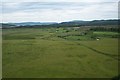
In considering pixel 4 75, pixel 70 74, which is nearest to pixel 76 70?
pixel 70 74

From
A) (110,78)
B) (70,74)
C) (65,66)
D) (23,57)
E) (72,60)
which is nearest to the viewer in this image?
(110,78)

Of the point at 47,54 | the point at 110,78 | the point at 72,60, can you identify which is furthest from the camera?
the point at 47,54

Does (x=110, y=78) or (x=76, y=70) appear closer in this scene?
(x=110, y=78)

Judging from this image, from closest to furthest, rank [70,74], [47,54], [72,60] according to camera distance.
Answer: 1. [70,74]
2. [72,60]
3. [47,54]

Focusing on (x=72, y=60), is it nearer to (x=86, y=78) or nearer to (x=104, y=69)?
(x=104, y=69)

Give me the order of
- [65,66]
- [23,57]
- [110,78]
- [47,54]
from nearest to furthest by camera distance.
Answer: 1. [110,78]
2. [65,66]
3. [23,57]
4. [47,54]

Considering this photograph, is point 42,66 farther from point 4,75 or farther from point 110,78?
point 110,78

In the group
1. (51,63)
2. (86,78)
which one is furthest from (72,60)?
(86,78)

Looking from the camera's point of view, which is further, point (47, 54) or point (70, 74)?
point (47, 54)
